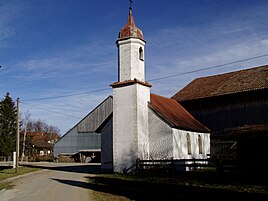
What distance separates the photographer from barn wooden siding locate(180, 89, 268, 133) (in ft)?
104

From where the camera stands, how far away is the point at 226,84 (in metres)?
35.4

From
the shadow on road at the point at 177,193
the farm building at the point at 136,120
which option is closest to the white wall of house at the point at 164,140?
the farm building at the point at 136,120

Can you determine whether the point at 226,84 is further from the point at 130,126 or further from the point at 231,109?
the point at 130,126

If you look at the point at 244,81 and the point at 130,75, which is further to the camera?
the point at 244,81

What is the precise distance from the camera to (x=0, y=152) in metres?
55.0

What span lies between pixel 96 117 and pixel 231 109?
2857cm

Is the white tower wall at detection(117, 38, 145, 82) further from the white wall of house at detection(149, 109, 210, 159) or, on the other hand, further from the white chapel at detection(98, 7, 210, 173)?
the white wall of house at detection(149, 109, 210, 159)

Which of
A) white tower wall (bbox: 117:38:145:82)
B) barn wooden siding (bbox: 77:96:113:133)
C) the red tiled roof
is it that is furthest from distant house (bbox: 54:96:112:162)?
white tower wall (bbox: 117:38:145:82)

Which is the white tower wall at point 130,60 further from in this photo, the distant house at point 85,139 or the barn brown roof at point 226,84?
the distant house at point 85,139

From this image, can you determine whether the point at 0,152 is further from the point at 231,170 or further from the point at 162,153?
the point at 231,170

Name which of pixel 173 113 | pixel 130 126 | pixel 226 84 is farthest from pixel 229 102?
pixel 130 126

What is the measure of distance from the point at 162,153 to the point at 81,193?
40.2 feet

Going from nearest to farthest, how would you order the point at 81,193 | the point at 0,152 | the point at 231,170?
the point at 81,193
the point at 231,170
the point at 0,152

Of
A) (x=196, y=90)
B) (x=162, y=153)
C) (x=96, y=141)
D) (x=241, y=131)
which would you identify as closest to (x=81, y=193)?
(x=241, y=131)
